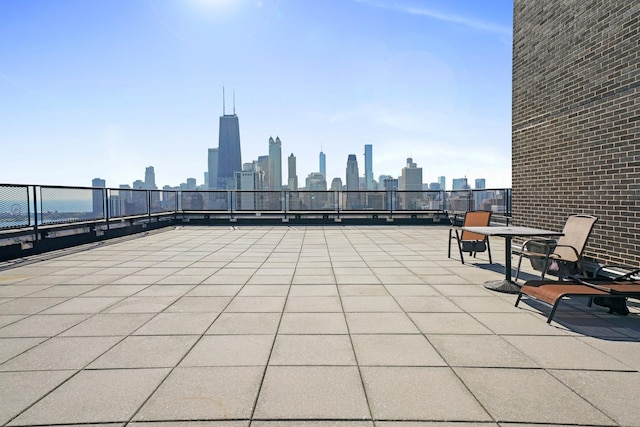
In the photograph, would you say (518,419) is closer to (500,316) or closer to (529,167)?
(500,316)

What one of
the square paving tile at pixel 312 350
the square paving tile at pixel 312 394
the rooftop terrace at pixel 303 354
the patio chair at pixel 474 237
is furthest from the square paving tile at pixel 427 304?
the patio chair at pixel 474 237

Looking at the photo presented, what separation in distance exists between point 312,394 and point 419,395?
0.74m

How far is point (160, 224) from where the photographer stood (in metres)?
15.2

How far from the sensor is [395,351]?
10.5ft

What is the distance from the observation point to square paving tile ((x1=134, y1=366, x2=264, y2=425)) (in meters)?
2.28

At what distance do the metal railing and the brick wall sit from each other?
477 cm

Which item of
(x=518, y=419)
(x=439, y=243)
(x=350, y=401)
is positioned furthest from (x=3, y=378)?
(x=439, y=243)

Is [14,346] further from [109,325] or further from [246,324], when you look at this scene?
[246,324]

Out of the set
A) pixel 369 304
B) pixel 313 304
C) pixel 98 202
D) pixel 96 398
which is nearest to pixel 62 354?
pixel 96 398

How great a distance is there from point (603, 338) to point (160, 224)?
15036 millimetres

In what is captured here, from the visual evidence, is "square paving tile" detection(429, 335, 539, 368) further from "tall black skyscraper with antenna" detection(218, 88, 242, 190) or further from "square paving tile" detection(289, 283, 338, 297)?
"tall black skyscraper with antenna" detection(218, 88, 242, 190)

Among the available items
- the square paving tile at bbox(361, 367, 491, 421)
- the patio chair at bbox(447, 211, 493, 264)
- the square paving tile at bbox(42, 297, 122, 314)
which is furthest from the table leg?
the square paving tile at bbox(42, 297, 122, 314)

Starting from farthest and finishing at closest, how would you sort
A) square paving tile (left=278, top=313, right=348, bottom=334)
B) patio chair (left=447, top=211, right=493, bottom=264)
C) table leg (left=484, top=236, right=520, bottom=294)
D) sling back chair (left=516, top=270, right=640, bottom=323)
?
1. patio chair (left=447, top=211, right=493, bottom=264)
2. table leg (left=484, top=236, right=520, bottom=294)
3. sling back chair (left=516, top=270, right=640, bottom=323)
4. square paving tile (left=278, top=313, right=348, bottom=334)

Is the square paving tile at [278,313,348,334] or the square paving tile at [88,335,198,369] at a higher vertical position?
the square paving tile at [88,335,198,369]
